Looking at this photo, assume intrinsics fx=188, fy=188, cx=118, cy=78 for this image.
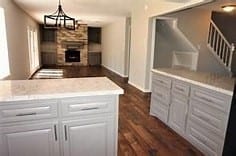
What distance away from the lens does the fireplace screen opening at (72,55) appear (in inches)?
430

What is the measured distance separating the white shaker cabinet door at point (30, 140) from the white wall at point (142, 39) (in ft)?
11.7

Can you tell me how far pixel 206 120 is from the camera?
7.19ft

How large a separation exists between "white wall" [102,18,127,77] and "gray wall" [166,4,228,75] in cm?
251

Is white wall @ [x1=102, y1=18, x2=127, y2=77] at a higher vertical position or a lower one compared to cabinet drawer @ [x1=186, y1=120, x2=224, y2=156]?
higher


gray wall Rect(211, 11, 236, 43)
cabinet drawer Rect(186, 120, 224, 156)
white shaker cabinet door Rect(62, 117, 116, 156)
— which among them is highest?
gray wall Rect(211, 11, 236, 43)

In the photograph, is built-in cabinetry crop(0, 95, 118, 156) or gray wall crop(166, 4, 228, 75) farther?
gray wall crop(166, 4, 228, 75)

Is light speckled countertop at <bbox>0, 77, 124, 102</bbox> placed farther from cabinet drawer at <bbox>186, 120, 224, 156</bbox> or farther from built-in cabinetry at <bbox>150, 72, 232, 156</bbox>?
cabinet drawer at <bbox>186, 120, 224, 156</bbox>

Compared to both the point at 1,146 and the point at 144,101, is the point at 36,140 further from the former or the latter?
the point at 144,101

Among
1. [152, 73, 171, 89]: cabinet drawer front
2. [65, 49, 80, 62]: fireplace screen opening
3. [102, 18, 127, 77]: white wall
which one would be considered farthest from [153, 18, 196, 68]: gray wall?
[65, 49, 80, 62]: fireplace screen opening

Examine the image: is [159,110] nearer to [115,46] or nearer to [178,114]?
[178,114]

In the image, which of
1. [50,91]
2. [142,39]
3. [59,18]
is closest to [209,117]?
[50,91]

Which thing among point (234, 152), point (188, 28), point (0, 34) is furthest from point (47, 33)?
point (234, 152)

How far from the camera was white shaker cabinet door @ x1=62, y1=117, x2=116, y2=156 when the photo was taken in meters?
1.63

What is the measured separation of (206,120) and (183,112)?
1.37 ft
